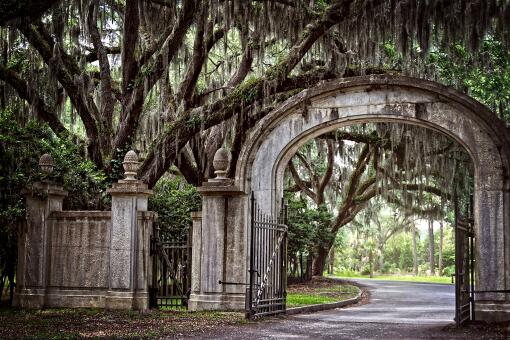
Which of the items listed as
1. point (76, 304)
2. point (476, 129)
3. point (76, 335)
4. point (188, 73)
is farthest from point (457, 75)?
point (76, 335)

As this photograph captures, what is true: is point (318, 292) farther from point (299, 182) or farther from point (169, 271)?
point (169, 271)

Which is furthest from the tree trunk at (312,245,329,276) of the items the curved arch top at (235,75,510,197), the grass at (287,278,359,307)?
the curved arch top at (235,75,510,197)

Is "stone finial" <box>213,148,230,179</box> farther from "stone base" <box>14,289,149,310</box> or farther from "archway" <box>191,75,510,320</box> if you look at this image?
"stone base" <box>14,289,149,310</box>

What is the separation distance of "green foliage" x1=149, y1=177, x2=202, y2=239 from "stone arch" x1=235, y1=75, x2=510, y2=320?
336 centimetres

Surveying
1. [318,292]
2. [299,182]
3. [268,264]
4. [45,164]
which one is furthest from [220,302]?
[299,182]

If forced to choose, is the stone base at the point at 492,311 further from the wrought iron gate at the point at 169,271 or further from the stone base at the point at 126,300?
the stone base at the point at 126,300

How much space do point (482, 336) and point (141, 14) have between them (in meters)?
10.5

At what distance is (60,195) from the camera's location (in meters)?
13.6

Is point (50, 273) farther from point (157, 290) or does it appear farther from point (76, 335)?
point (76, 335)

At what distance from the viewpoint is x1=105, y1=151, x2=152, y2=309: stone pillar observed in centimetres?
1305

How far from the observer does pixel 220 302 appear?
43.1ft

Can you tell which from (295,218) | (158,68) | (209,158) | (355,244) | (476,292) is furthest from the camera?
(355,244)

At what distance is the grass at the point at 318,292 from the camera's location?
1869cm

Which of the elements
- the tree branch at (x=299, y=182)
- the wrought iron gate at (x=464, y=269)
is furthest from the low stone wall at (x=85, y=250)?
the tree branch at (x=299, y=182)
